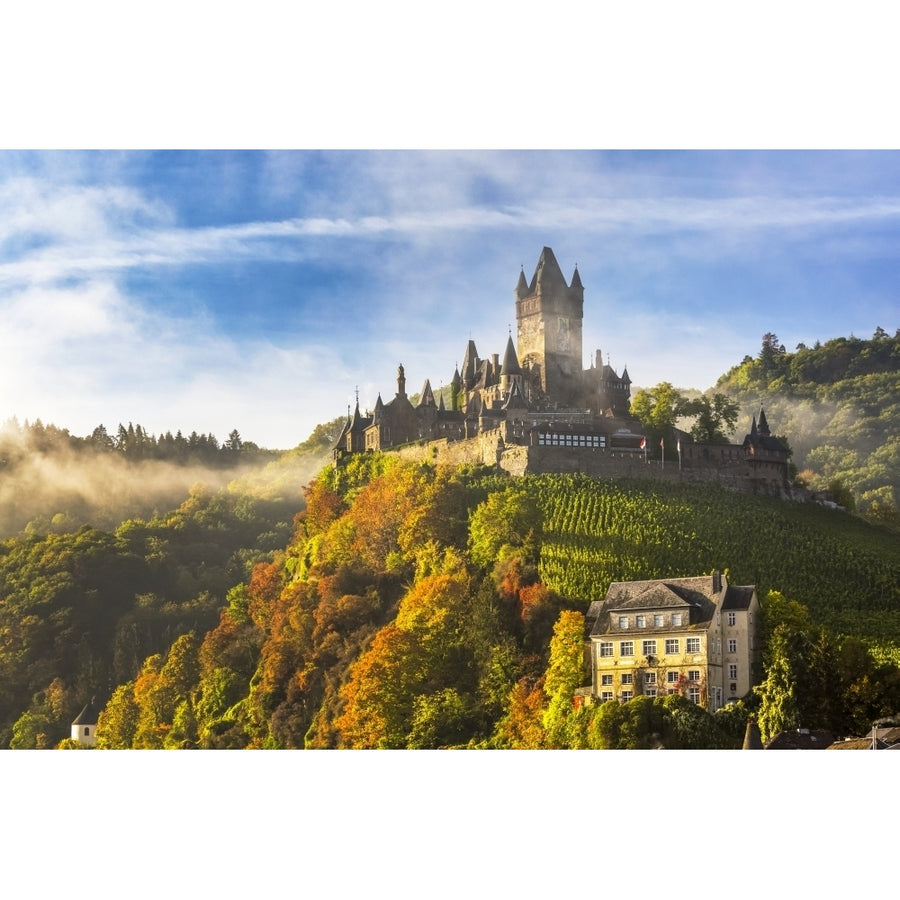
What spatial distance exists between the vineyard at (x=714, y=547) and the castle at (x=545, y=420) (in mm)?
1038

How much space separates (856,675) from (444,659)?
7190 mm

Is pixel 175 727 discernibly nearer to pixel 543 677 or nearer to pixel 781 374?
pixel 543 677

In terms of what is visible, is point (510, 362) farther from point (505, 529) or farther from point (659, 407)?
point (505, 529)

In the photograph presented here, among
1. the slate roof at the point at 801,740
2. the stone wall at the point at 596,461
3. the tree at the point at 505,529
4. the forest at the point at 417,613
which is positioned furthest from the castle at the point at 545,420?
the slate roof at the point at 801,740

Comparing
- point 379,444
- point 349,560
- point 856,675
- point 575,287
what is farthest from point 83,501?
point 856,675

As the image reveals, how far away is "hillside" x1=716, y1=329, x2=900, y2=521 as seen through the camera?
36.5 m

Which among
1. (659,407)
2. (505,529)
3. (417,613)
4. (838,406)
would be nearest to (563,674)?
(417,613)

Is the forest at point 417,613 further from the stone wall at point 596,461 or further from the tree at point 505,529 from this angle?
the stone wall at point 596,461

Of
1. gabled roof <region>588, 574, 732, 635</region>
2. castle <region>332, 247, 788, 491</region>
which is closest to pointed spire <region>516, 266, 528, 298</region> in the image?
castle <region>332, 247, 788, 491</region>

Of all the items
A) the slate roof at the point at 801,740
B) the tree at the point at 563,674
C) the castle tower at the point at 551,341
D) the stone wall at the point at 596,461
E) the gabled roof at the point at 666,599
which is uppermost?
the castle tower at the point at 551,341

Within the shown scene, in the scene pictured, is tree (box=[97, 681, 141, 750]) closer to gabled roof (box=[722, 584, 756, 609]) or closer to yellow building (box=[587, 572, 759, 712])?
yellow building (box=[587, 572, 759, 712])

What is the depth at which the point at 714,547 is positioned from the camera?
101 feet

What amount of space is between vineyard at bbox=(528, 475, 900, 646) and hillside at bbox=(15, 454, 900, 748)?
5 cm

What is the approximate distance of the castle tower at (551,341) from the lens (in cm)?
3825
